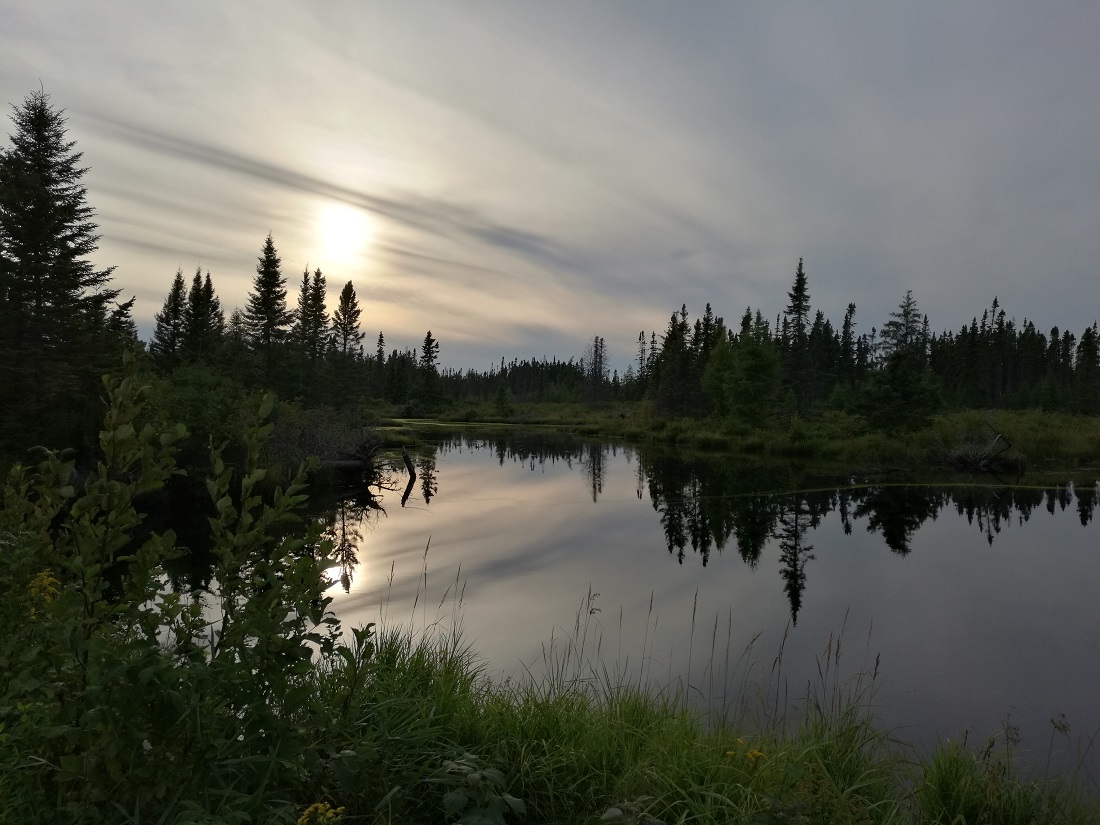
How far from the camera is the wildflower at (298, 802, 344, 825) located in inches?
101

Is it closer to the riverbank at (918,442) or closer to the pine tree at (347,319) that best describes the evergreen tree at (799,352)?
the riverbank at (918,442)

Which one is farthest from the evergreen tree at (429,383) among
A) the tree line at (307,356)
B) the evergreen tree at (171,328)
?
the evergreen tree at (171,328)

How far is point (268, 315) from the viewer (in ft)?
156

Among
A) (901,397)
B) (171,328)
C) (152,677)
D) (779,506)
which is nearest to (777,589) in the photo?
(779,506)

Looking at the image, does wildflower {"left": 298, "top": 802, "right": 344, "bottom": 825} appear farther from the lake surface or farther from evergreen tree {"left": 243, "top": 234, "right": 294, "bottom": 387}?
evergreen tree {"left": 243, "top": 234, "right": 294, "bottom": 387}

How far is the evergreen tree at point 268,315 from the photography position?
154 ft

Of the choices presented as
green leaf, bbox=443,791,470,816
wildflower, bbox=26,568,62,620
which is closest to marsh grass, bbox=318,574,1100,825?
green leaf, bbox=443,791,470,816

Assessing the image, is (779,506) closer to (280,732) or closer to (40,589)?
(40,589)

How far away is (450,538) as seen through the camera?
17.1 meters

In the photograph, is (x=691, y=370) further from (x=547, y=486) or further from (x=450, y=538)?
(x=450, y=538)

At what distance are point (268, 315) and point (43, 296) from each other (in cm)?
2653

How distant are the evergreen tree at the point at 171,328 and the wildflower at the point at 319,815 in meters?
47.8

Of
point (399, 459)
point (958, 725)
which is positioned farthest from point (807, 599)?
point (399, 459)

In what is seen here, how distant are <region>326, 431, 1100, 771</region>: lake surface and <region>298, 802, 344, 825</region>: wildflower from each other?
13.8ft
